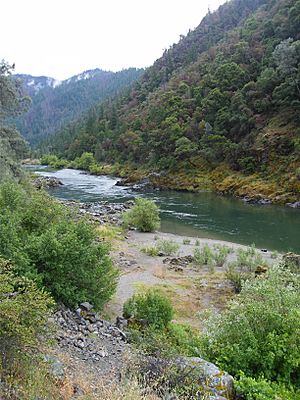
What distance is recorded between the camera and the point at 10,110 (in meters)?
28.4

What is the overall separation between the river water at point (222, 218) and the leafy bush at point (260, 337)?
19.2m

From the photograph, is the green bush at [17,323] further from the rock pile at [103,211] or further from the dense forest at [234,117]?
the dense forest at [234,117]

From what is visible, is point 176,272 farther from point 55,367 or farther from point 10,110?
point 10,110

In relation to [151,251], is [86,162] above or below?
above

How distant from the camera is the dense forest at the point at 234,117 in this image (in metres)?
56.1

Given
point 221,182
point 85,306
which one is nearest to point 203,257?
point 85,306

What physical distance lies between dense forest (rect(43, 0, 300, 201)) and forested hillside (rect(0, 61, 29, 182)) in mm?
31767

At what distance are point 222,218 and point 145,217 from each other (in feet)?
32.0

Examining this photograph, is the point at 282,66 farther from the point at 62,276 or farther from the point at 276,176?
the point at 62,276

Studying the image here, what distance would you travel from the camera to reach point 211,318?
315 inches

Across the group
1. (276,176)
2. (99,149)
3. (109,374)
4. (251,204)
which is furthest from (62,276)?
(99,149)

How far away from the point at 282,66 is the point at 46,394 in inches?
2416

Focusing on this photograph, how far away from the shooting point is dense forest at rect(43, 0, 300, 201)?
184 feet

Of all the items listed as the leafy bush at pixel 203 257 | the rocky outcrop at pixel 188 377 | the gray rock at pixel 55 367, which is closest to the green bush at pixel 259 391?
the rocky outcrop at pixel 188 377
